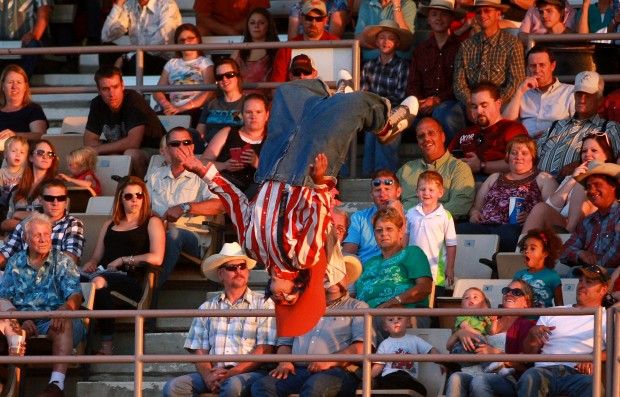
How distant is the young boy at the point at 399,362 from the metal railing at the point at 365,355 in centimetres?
42

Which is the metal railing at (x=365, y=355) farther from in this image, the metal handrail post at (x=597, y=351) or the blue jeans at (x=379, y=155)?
the blue jeans at (x=379, y=155)

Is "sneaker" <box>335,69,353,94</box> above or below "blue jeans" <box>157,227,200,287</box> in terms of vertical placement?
above

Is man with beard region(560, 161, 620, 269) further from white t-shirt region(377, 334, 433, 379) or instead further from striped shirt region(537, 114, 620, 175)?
white t-shirt region(377, 334, 433, 379)

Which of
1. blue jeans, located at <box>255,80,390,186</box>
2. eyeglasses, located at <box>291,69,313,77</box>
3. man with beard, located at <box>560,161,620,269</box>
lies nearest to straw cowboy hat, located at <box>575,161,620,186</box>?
man with beard, located at <box>560,161,620,269</box>

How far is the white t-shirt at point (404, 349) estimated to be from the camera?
12086 millimetres

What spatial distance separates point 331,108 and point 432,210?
2772 mm

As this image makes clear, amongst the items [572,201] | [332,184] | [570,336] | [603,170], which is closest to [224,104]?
[572,201]

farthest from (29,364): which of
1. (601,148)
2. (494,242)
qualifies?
(601,148)

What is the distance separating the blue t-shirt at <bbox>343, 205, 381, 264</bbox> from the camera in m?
13.2

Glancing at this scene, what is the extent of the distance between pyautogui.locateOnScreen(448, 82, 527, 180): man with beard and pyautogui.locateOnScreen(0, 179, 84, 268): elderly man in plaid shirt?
8.80 feet

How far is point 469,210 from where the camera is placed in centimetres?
1362

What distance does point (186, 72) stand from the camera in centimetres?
1559

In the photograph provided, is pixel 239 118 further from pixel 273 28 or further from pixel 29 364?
pixel 29 364

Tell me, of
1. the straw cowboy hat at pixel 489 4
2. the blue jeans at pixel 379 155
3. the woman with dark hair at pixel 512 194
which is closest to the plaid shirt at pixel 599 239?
the woman with dark hair at pixel 512 194
